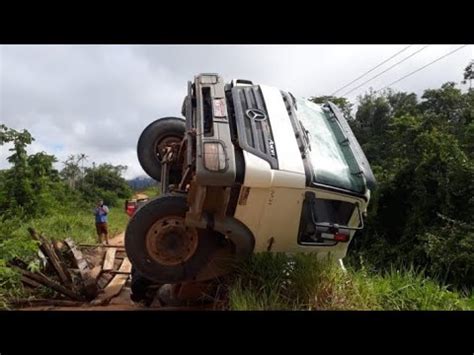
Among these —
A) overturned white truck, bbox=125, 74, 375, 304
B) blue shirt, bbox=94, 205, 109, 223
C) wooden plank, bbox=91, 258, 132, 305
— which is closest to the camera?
overturned white truck, bbox=125, 74, 375, 304

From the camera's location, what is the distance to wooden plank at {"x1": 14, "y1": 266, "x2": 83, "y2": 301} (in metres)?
5.39

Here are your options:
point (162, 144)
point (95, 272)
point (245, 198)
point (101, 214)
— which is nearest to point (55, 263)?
point (95, 272)

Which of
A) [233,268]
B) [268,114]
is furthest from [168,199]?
[268,114]

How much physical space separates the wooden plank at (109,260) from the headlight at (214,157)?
13.1 ft

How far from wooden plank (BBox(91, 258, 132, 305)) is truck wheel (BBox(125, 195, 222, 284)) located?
6.13 feet

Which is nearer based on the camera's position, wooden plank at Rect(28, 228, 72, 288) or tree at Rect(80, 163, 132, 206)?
wooden plank at Rect(28, 228, 72, 288)

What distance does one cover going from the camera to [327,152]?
3.93 meters

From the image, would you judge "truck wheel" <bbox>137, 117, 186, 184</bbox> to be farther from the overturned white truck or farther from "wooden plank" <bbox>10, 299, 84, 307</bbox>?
"wooden plank" <bbox>10, 299, 84, 307</bbox>

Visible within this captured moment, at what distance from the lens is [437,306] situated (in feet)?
11.8

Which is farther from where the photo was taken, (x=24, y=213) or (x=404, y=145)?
(x=24, y=213)

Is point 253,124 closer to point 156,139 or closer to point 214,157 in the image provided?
point 214,157

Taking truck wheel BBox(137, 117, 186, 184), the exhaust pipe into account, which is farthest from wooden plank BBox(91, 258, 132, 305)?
the exhaust pipe

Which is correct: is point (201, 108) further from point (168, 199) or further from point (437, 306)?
point (437, 306)
